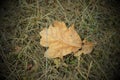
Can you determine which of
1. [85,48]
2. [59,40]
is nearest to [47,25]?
[59,40]

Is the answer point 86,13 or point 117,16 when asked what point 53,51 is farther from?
point 117,16

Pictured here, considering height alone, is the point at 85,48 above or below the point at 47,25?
below

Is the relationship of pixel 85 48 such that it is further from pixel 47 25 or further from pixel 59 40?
pixel 47 25

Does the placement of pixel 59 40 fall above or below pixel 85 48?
above

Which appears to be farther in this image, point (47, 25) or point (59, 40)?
point (47, 25)

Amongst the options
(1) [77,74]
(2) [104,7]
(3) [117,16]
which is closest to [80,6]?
(2) [104,7]
